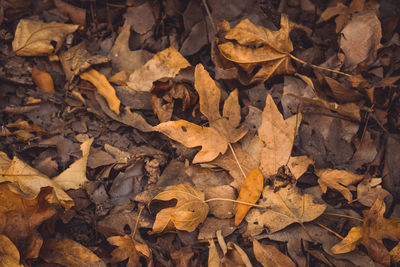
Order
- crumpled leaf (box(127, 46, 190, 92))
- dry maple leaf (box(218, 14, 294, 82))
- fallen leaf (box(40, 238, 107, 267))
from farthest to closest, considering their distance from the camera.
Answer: crumpled leaf (box(127, 46, 190, 92)), dry maple leaf (box(218, 14, 294, 82)), fallen leaf (box(40, 238, 107, 267))

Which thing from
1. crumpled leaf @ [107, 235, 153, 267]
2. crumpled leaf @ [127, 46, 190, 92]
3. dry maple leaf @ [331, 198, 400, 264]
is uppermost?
crumpled leaf @ [127, 46, 190, 92]

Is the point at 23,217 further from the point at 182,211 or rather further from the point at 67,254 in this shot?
the point at 182,211

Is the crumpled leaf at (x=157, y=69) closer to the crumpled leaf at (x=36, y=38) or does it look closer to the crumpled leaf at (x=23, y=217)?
A: the crumpled leaf at (x=36, y=38)

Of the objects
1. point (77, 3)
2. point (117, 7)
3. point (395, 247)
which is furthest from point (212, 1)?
point (395, 247)

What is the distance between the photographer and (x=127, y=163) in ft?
5.27

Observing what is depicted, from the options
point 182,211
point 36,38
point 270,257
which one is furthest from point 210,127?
point 36,38

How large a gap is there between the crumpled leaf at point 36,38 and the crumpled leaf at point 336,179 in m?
1.66

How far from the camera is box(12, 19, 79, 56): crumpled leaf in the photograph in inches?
70.9

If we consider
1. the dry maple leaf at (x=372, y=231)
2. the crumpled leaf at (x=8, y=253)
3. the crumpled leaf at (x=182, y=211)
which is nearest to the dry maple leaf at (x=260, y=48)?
the crumpled leaf at (x=182, y=211)

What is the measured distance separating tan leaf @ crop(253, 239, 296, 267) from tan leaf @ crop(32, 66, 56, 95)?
1.42 m

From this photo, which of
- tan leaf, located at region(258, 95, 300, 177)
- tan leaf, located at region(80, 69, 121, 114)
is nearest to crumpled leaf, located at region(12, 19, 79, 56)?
tan leaf, located at region(80, 69, 121, 114)

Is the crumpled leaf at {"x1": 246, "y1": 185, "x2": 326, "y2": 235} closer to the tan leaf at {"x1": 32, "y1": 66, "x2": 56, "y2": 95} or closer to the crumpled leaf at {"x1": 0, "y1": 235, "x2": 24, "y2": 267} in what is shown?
the crumpled leaf at {"x1": 0, "y1": 235, "x2": 24, "y2": 267}

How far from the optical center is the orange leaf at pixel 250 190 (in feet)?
4.74

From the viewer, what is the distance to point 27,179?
1.46 m
